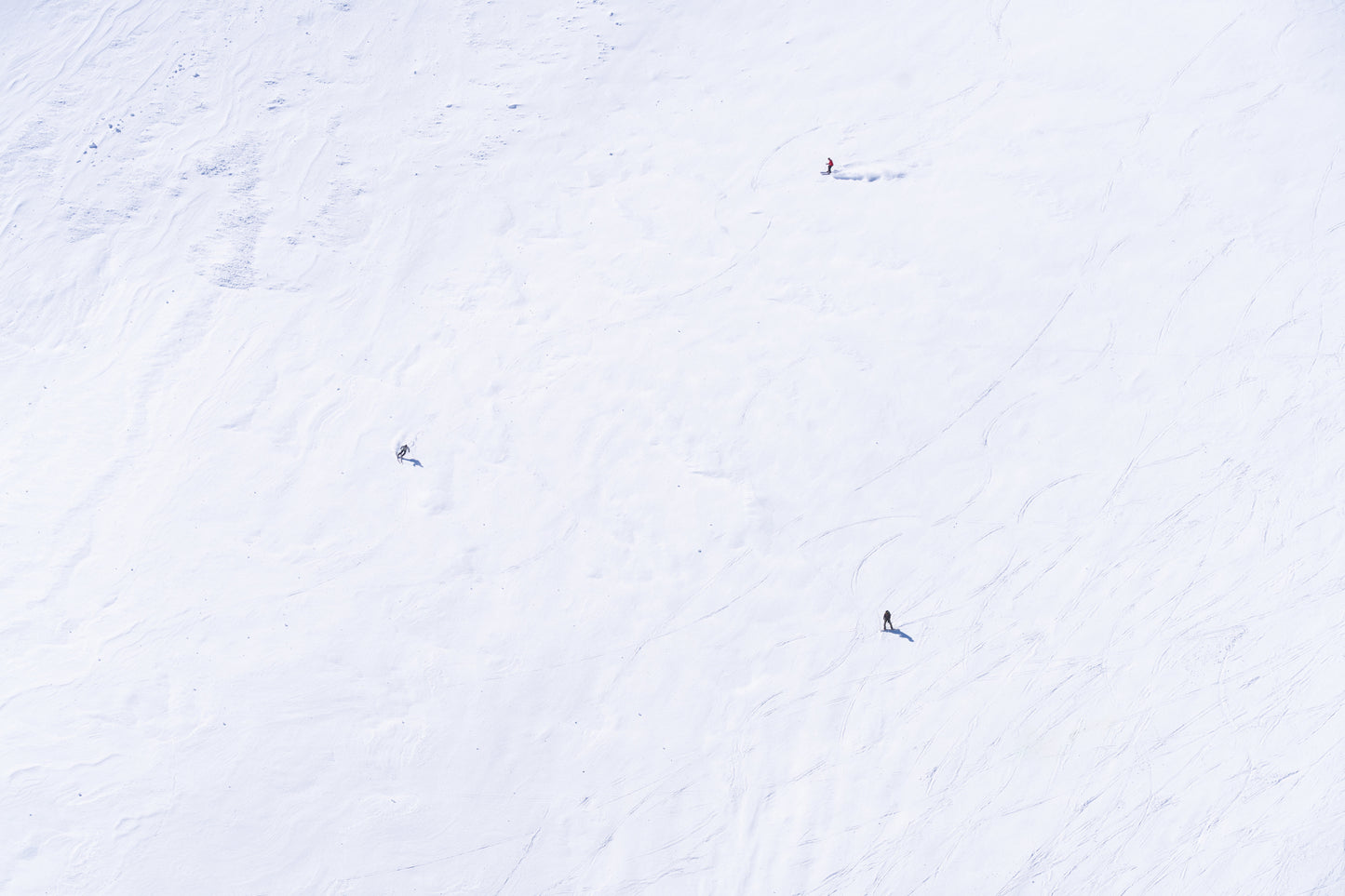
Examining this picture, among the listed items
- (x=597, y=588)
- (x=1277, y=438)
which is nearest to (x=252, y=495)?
(x=597, y=588)

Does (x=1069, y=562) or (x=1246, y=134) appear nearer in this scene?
(x=1069, y=562)

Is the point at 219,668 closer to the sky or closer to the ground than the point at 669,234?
closer to the ground

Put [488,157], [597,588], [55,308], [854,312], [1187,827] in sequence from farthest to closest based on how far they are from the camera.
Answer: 1. [488,157]
2. [55,308]
3. [854,312]
4. [597,588]
5. [1187,827]

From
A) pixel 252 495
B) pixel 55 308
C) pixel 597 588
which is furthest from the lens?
pixel 55 308

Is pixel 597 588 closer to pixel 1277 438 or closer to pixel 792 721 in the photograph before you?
pixel 792 721

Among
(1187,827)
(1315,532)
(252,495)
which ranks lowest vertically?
(1187,827)

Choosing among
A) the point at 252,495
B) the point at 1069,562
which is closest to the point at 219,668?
the point at 252,495
